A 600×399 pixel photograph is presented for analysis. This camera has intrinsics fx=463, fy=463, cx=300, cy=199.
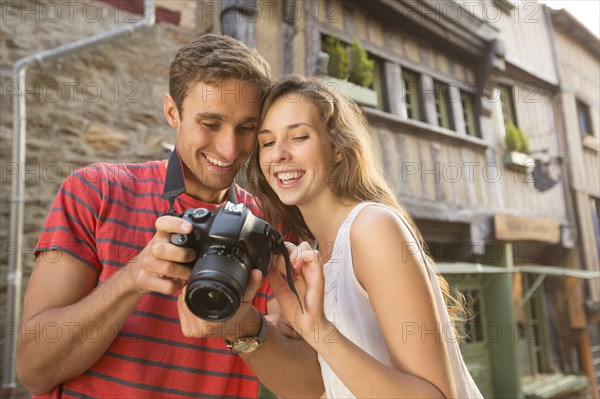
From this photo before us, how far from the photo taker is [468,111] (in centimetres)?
770

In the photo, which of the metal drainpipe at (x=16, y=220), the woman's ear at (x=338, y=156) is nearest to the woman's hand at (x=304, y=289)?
the woman's ear at (x=338, y=156)

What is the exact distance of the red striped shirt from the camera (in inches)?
57.2

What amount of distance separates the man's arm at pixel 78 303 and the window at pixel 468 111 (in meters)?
7.09

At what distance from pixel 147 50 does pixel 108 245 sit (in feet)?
11.5

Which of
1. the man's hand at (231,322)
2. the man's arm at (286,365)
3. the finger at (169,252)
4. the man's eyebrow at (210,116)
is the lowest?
the man's arm at (286,365)

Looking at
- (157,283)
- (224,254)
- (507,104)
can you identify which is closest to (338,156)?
(224,254)

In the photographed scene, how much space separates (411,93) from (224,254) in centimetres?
620

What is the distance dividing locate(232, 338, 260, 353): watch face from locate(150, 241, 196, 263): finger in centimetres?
43

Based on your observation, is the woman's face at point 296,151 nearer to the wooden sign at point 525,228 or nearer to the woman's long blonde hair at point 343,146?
the woman's long blonde hair at point 343,146

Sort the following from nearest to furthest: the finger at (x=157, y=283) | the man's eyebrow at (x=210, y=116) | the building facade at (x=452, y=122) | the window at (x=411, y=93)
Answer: the finger at (x=157, y=283) < the man's eyebrow at (x=210, y=116) < the building facade at (x=452, y=122) < the window at (x=411, y=93)

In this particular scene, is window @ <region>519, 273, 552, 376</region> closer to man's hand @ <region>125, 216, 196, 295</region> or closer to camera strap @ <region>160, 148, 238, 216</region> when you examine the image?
camera strap @ <region>160, 148, 238, 216</region>

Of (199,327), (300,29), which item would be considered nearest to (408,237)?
(199,327)

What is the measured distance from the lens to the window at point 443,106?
712cm

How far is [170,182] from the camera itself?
1.68 meters
